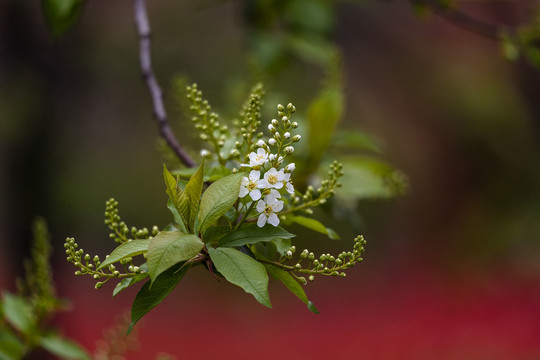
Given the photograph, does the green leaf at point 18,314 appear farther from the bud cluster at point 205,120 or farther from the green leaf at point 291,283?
the green leaf at point 291,283

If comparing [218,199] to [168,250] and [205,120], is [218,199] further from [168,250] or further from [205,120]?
[205,120]

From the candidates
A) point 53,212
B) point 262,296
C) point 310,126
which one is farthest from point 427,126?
point 262,296

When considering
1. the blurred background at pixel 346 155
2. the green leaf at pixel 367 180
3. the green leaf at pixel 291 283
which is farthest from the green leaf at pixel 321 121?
the blurred background at pixel 346 155

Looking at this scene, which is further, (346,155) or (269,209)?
(346,155)

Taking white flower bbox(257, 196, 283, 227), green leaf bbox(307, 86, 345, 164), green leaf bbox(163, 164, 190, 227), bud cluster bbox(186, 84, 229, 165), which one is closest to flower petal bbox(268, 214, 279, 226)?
white flower bbox(257, 196, 283, 227)

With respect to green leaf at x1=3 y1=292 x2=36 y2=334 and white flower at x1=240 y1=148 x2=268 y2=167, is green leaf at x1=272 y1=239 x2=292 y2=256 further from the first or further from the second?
green leaf at x1=3 y1=292 x2=36 y2=334

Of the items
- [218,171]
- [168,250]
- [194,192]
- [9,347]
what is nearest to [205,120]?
[218,171]
